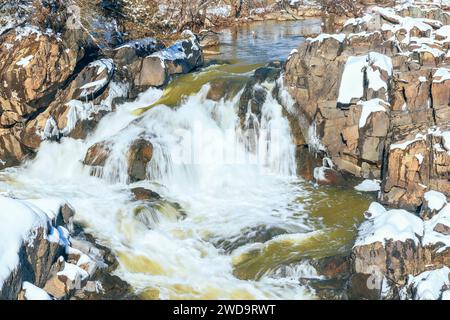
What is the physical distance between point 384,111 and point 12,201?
1128 cm

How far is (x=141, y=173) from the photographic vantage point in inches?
798

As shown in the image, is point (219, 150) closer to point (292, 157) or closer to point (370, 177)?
point (292, 157)

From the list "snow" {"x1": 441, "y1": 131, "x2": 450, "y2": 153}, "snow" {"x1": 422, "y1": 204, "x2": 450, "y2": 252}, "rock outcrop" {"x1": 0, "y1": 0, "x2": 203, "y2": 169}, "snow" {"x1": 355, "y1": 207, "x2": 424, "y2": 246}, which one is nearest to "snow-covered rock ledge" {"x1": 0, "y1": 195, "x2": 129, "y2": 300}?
"snow" {"x1": 355, "y1": 207, "x2": 424, "y2": 246}

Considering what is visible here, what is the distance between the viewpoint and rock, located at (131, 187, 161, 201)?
18.9 meters

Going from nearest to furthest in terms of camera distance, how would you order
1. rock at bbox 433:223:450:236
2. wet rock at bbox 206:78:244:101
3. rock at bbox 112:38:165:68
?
1. rock at bbox 433:223:450:236
2. wet rock at bbox 206:78:244:101
3. rock at bbox 112:38:165:68

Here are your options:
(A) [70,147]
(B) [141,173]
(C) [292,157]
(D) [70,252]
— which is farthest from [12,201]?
(C) [292,157]

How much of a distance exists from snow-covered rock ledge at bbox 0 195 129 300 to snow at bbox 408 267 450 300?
6755 mm

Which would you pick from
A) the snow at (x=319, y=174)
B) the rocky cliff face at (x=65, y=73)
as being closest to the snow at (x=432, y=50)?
the snow at (x=319, y=174)

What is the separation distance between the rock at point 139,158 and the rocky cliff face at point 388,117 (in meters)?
5.34

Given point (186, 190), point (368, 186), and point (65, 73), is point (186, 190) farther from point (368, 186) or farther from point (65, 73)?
point (65, 73)

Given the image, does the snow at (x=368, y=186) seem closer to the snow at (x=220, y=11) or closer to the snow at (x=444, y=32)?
the snow at (x=444, y=32)

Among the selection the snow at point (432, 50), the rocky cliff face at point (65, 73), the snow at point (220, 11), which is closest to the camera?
the snow at point (432, 50)

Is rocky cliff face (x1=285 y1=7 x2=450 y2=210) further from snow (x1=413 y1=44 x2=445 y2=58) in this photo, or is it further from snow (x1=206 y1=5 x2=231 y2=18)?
snow (x1=206 y1=5 x2=231 y2=18)

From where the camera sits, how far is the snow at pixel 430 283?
12898mm
